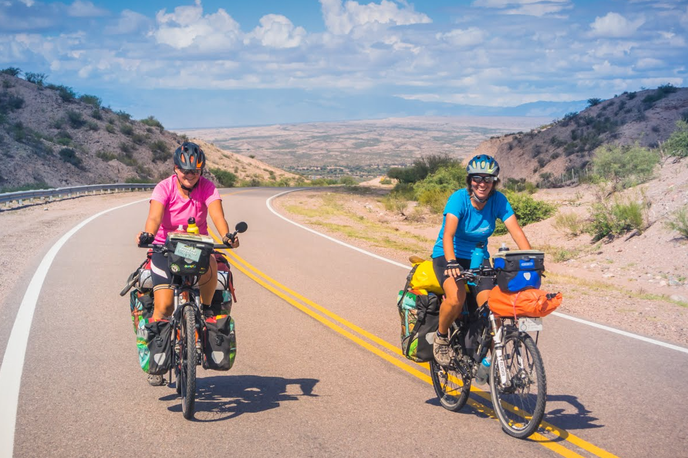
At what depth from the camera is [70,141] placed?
53.9 meters

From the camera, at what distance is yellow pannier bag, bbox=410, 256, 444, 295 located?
616cm

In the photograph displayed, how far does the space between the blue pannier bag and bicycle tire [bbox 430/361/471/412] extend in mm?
1081

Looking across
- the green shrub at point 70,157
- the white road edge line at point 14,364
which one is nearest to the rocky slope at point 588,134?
the green shrub at point 70,157

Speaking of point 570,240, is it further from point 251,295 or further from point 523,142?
point 523,142

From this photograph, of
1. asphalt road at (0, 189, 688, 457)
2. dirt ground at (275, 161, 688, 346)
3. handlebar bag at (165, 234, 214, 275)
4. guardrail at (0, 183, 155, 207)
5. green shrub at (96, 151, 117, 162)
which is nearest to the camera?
asphalt road at (0, 189, 688, 457)

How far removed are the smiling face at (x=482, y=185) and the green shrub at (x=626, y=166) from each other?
1777 centimetres

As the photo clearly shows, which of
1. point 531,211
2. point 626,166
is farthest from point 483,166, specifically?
point 626,166

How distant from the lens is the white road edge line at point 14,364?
5.43 metres

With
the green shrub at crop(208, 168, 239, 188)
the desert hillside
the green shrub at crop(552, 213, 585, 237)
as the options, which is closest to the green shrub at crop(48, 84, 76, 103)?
the desert hillside

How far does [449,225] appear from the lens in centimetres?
595

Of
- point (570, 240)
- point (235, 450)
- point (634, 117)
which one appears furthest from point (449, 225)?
point (634, 117)

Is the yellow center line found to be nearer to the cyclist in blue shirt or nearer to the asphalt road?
the asphalt road

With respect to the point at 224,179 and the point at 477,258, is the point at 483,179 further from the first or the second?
the point at 224,179

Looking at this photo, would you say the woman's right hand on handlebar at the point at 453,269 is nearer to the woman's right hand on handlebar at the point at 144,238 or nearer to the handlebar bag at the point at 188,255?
the handlebar bag at the point at 188,255
